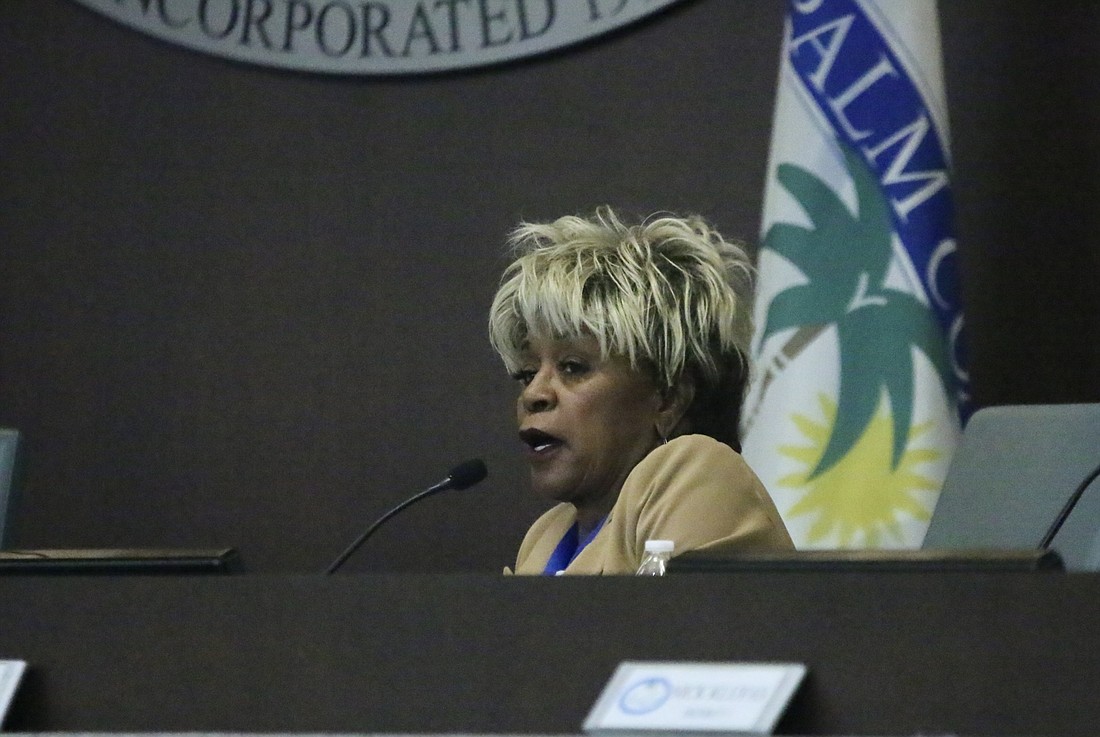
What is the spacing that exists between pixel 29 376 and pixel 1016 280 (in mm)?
2080

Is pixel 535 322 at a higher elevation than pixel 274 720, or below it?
higher

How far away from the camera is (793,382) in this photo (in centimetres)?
283

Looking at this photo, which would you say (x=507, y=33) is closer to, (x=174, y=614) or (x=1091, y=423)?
(x=1091, y=423)

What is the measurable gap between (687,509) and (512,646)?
706mm

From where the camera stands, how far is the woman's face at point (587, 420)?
2027mm

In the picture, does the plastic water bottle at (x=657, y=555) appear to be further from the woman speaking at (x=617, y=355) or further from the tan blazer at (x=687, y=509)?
the woman speaking at (x=617, y=355)

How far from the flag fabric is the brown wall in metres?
0.48

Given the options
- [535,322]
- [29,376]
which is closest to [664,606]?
[535,322]

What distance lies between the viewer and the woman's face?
203 centimetres

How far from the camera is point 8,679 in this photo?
3.73 feet

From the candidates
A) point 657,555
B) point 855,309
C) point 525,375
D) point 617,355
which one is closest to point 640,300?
point 617,355

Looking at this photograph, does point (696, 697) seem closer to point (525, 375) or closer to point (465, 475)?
point (465, 475)

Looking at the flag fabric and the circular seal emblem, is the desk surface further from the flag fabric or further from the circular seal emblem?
the flag fabric

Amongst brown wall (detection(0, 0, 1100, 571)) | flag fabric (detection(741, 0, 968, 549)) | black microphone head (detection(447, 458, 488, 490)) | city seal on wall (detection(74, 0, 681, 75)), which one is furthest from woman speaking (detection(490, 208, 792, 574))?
city seal on wall (detection(74, 0, 681, 75))
